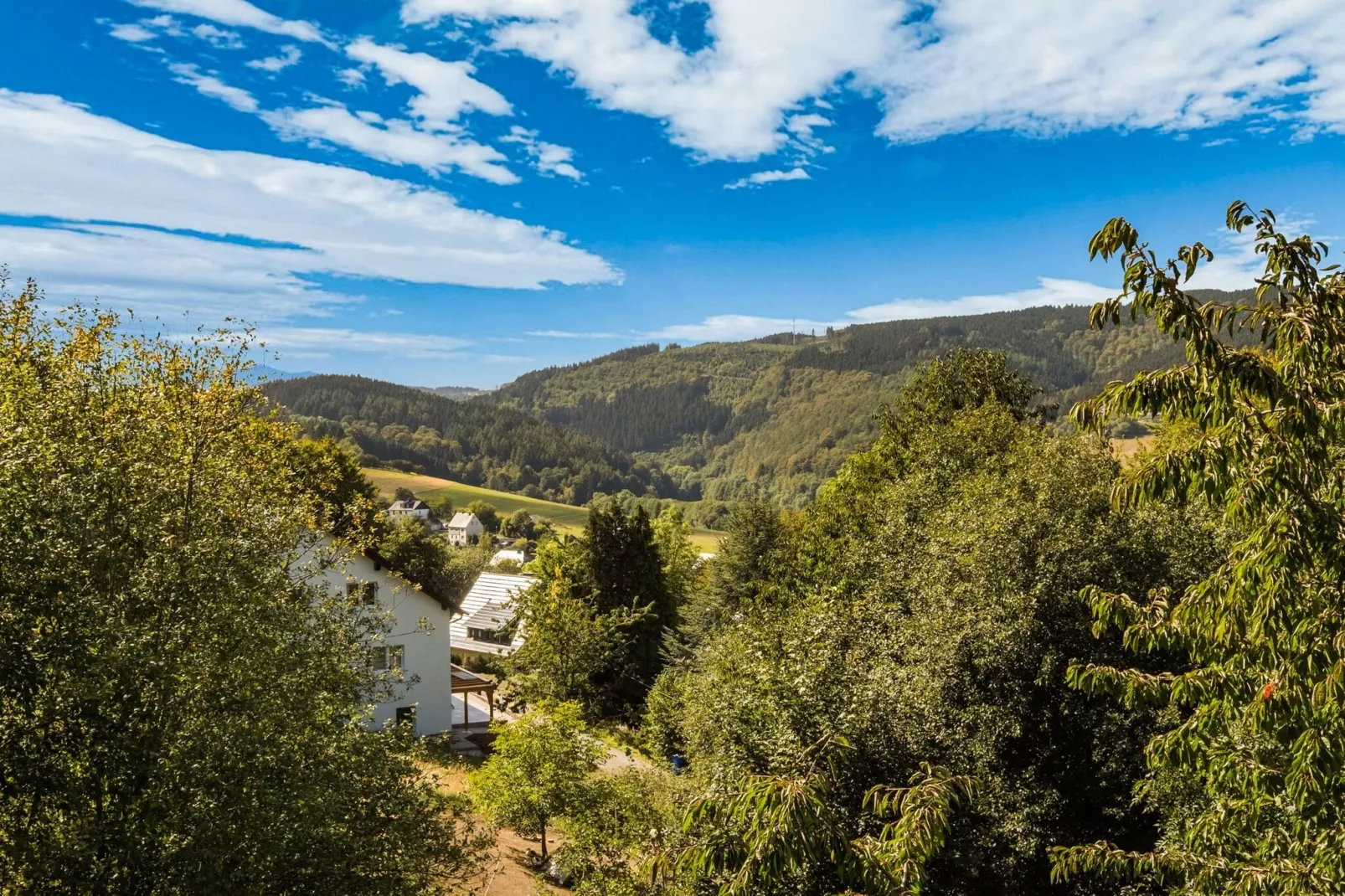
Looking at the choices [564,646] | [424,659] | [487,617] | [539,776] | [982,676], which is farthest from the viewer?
[487,617]

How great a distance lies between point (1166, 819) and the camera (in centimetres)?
1330

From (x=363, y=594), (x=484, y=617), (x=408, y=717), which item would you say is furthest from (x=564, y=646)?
(x=484, y=617)

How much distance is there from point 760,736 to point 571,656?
2079 cm

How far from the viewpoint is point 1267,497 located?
4.91 m

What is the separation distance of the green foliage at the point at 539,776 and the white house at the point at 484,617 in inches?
1304

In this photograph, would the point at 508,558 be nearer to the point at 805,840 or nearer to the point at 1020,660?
the point at 1020,660

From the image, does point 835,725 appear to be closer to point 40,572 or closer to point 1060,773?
point 1060,773

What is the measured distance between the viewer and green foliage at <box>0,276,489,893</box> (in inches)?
340

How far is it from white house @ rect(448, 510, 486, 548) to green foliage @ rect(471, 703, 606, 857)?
148986mm

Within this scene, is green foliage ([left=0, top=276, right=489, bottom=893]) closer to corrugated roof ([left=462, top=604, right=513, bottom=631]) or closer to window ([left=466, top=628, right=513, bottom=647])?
corrugated roof ([left=462, top=604, right=513, bottom=631])

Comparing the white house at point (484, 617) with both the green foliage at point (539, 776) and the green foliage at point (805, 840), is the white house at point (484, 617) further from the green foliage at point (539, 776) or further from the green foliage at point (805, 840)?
the green foliage at point (805, 840)

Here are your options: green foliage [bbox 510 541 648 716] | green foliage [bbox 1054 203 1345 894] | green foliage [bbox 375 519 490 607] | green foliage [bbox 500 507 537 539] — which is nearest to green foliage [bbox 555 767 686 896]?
green foliage [bbox 1054 203 1345 894]

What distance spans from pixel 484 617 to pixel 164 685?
47.3 meters

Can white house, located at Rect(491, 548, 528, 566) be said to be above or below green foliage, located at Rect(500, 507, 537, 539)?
above
